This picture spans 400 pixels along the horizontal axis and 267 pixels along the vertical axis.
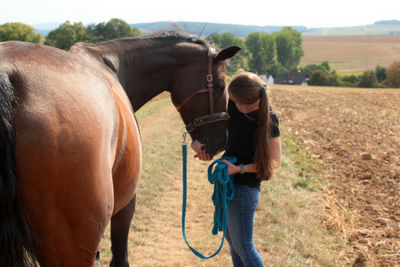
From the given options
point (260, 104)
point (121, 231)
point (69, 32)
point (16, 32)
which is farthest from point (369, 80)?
point (121, 231)

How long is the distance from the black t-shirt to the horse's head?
1.16ft

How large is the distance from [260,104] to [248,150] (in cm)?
42

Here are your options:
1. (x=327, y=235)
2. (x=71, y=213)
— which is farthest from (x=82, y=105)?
(x=327, y=235)

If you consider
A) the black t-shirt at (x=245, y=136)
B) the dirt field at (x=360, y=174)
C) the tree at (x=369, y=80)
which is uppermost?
the black t-shirt at (x=245, y=136)

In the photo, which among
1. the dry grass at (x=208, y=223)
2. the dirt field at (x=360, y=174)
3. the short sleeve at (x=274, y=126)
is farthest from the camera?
the dirt field at (x=360, y=174)

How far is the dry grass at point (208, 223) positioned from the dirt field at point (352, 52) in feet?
322

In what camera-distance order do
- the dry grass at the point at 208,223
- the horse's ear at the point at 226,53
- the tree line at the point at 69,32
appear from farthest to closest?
the tree line at the point at 69,32
the dry grass at the point at 208,223
the horse's ear at the point at 226,53

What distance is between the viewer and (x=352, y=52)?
129500mm

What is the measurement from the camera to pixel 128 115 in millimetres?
2615

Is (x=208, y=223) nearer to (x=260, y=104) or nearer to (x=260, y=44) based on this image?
(x=260, y=104)

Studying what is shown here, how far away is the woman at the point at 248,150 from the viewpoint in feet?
9.14

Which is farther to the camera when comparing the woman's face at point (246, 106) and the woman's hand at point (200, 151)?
the woman's hand at point (200, 151)

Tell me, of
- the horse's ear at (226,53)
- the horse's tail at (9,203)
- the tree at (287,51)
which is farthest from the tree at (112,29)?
the tree at (287,51)

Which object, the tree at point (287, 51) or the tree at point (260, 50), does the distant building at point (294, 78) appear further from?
the tree at point (287, 51)
